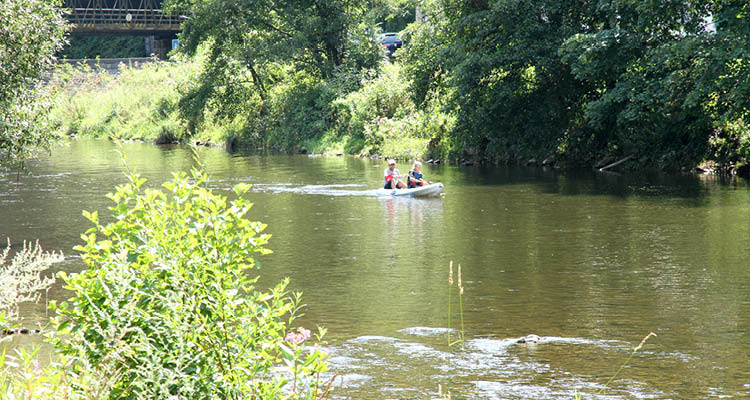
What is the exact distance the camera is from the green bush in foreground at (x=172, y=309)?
5.19 m

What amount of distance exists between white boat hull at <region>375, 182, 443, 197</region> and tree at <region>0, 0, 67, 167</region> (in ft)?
35.2

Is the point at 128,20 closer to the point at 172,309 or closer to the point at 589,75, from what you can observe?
the point at 589,75

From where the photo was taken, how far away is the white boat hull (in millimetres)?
24328

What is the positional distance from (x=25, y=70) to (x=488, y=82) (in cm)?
1841

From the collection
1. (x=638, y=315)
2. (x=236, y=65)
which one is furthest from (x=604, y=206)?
(x=236, y=65)

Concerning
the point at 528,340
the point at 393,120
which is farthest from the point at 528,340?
the point at 393,120

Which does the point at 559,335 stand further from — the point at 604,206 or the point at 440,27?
the point at 440,27

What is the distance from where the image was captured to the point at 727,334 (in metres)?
10.2

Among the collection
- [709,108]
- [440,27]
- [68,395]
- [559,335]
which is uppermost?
[440,27]

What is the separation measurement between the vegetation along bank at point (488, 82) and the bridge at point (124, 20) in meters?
16.3

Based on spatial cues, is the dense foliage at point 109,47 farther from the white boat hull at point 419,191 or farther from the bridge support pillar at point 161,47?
the white boat hull at point 419,191

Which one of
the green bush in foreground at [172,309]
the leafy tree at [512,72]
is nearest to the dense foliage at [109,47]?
the leafy tree at [512,72]

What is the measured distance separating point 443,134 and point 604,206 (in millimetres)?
15681

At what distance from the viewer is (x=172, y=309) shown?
5191mm
